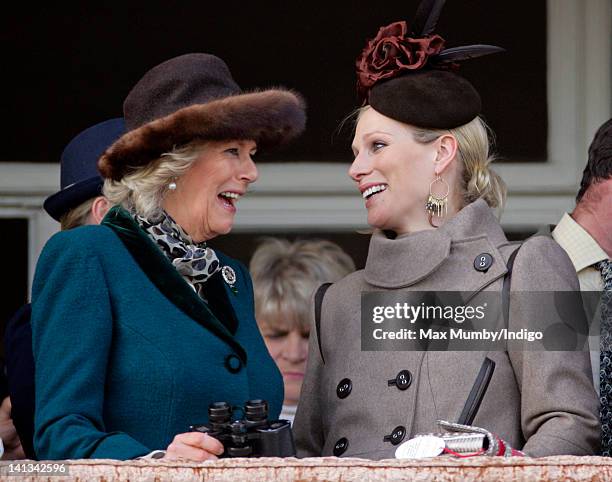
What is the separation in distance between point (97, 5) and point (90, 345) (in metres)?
2.43

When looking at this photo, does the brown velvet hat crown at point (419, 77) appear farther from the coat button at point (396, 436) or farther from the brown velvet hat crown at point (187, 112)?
the coat button at point (396, 436)

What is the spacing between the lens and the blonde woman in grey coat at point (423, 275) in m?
3.51

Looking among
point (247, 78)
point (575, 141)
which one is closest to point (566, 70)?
point (575, 141)

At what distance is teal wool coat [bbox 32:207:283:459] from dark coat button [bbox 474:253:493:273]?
61 centimetres

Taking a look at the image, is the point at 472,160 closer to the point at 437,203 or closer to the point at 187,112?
the point at 437,203

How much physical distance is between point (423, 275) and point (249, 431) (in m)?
0.74

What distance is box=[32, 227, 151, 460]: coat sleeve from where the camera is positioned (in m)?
3.13

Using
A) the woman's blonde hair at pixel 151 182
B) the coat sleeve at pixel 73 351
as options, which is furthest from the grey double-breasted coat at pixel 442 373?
the coat sleeve at pixel 73 351

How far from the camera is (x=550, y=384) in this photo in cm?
343

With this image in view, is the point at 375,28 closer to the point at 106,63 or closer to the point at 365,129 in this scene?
the point at 106,63

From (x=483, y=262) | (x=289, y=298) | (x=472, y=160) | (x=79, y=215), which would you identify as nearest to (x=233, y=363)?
(x=483, y=262)

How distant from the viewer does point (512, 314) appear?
3.54m

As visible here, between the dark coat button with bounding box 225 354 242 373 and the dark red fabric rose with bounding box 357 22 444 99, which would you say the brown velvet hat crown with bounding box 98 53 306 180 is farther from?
the dark coat button with bounding box 225 354 242 373

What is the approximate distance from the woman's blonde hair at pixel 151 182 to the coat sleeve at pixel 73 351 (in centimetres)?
21
